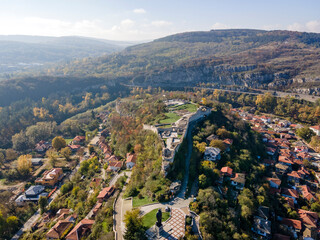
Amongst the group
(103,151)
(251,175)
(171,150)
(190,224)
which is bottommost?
(103,151)

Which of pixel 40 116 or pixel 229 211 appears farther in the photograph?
pixel 40 116

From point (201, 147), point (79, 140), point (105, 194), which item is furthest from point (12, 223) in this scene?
point (79, 140)

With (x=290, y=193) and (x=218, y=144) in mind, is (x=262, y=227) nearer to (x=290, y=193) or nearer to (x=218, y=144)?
(x=290, y=193)

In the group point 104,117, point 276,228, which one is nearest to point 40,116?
point 104,117

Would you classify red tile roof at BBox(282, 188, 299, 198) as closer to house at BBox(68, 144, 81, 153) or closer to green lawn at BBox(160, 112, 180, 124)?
green lawn at BBox(160, 112, 180, 124)

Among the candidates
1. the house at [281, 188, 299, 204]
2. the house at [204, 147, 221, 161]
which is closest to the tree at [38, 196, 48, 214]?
the house at [204, 147, 221, 161]

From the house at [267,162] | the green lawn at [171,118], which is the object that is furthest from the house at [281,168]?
the green lawn at [171,118]

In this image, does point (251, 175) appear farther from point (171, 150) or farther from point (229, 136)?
point (171, 150)
